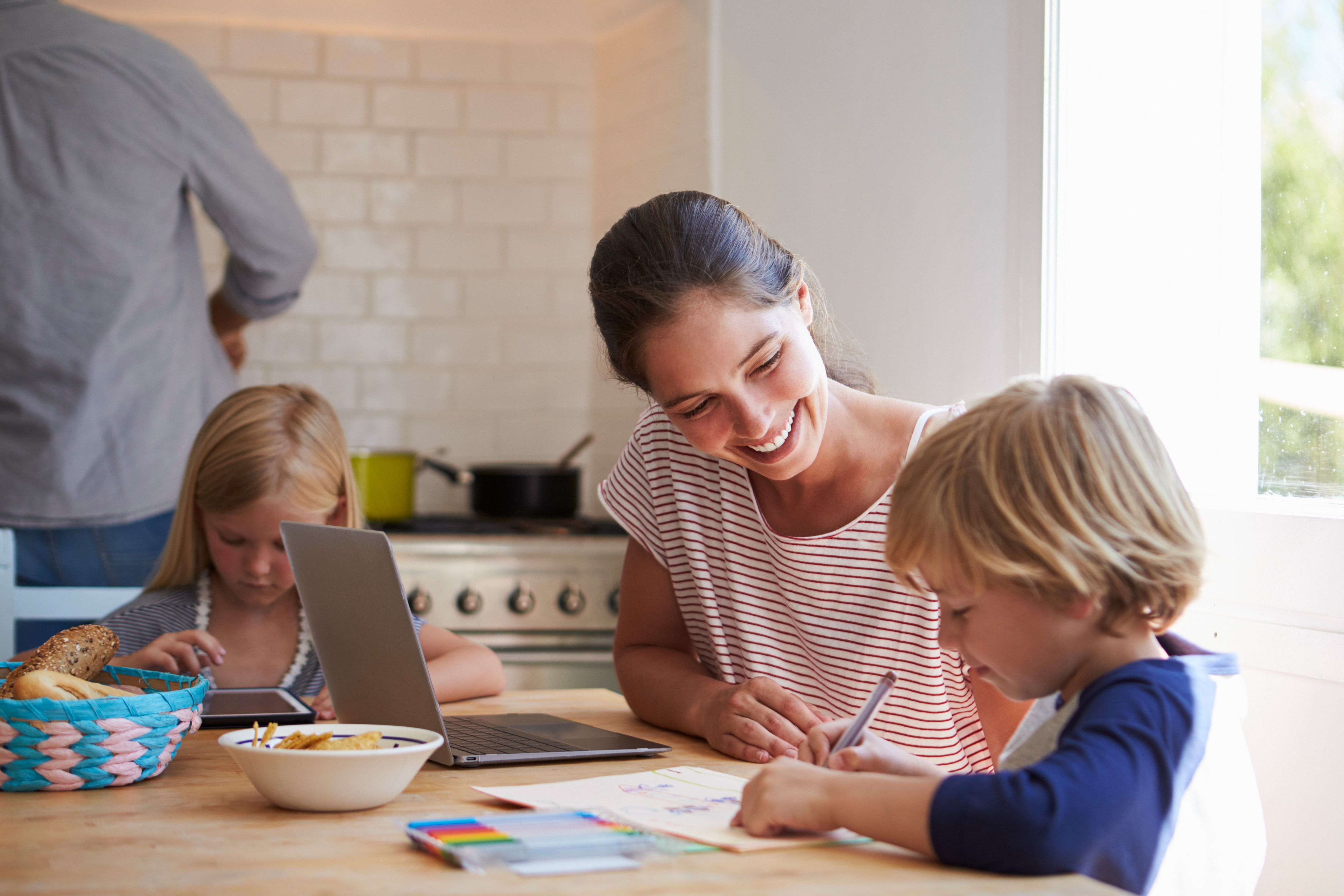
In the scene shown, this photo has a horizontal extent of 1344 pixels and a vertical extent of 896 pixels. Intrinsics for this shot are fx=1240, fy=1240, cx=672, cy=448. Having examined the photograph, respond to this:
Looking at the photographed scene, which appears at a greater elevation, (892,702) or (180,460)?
(180,460)

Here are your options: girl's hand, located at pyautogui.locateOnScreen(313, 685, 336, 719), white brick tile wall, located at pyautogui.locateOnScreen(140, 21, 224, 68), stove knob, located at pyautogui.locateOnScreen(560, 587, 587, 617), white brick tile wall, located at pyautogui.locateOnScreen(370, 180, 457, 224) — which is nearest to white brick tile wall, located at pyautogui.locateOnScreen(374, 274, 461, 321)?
white brick tile wall, located at pyautogui.locateOnScreen(370, 180, 457, 224)

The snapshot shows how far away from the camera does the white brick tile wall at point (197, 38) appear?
337 cm

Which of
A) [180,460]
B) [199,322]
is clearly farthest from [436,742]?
[199,322]

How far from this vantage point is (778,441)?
1385 millimetres

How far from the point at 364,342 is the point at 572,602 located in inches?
44.1

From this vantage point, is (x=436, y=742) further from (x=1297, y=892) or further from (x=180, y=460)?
(x=180, y=460)

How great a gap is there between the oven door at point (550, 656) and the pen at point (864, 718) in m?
1.86

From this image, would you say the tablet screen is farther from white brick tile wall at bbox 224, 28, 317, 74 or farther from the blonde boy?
white brick tile wall at bbox 224, 28, 317, 74

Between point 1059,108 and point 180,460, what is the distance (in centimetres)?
165

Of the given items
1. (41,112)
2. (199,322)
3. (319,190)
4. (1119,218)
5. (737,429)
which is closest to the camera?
(737,429)

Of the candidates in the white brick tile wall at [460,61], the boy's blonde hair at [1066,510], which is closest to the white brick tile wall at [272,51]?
the white brick tile wall at [460,61]

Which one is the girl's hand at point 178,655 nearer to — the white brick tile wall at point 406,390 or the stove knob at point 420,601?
the stove knob at point 420,601

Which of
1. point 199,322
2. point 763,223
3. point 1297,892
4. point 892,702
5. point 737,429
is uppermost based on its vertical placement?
point 763,223

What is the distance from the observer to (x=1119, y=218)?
1820 millimetres
